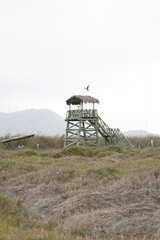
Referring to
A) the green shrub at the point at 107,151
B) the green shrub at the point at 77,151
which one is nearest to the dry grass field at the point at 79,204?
the green shrub at the point at 77,151

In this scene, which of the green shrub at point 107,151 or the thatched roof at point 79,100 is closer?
the green shrub at point 107,151

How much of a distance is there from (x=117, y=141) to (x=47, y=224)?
862 inches

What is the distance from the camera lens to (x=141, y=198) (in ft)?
27.0

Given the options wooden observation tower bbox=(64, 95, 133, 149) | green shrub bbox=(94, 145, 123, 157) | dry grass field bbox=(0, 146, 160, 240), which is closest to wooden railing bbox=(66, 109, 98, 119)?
wooden observation tower bbox=(64, 95, 133, 149)

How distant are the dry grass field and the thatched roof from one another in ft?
50.5

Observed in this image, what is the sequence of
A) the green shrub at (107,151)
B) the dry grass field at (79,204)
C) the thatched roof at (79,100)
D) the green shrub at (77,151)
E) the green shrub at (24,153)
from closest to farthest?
the dry grass field at (79,204), the green shrub at (24,153), the green shrub at (77,151), the green shrub at (107,151), the thatched roof at (79,100)

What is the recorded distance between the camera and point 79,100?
27422 millimetres

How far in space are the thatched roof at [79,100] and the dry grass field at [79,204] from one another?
1540 cm

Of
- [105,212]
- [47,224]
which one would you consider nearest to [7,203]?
[47,224]

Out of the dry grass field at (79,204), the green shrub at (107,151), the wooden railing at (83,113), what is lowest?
the dry grass field at (79,204)

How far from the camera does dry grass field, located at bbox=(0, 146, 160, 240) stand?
20.0ft

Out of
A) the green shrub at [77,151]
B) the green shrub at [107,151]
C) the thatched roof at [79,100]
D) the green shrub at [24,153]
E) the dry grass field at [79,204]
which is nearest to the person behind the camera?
the dry grass field at [79,204]

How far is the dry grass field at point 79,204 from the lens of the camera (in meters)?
6.10

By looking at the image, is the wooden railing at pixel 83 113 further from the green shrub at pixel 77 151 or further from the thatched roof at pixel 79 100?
the green shrub at pixel 77 151
